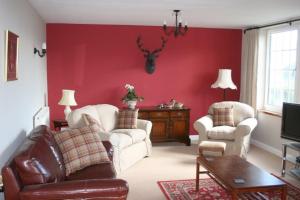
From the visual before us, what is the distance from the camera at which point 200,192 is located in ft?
12.9

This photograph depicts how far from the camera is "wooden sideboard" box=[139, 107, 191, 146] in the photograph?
614 centimetres

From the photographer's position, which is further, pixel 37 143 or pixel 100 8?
pixel 100 8

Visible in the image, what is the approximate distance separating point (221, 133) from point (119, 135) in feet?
5.59

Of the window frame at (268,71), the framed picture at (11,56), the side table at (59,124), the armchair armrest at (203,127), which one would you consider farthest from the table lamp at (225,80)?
the framed picture at (11,56)

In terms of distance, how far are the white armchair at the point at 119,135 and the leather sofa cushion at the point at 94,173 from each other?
3.27ft

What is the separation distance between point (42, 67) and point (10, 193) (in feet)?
12.0

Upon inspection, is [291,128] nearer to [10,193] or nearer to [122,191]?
[122,191]

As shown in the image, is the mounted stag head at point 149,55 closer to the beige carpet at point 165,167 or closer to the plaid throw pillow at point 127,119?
the plaid throw pillow at point 127,119

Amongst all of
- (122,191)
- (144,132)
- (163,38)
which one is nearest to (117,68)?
(163,38)

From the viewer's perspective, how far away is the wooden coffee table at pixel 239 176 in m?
3.01

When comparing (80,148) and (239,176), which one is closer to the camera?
(239,176)

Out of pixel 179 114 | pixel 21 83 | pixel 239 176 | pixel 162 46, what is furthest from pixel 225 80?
pixel 21 83

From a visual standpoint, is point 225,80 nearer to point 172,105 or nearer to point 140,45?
point 172,105

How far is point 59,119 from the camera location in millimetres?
6328
